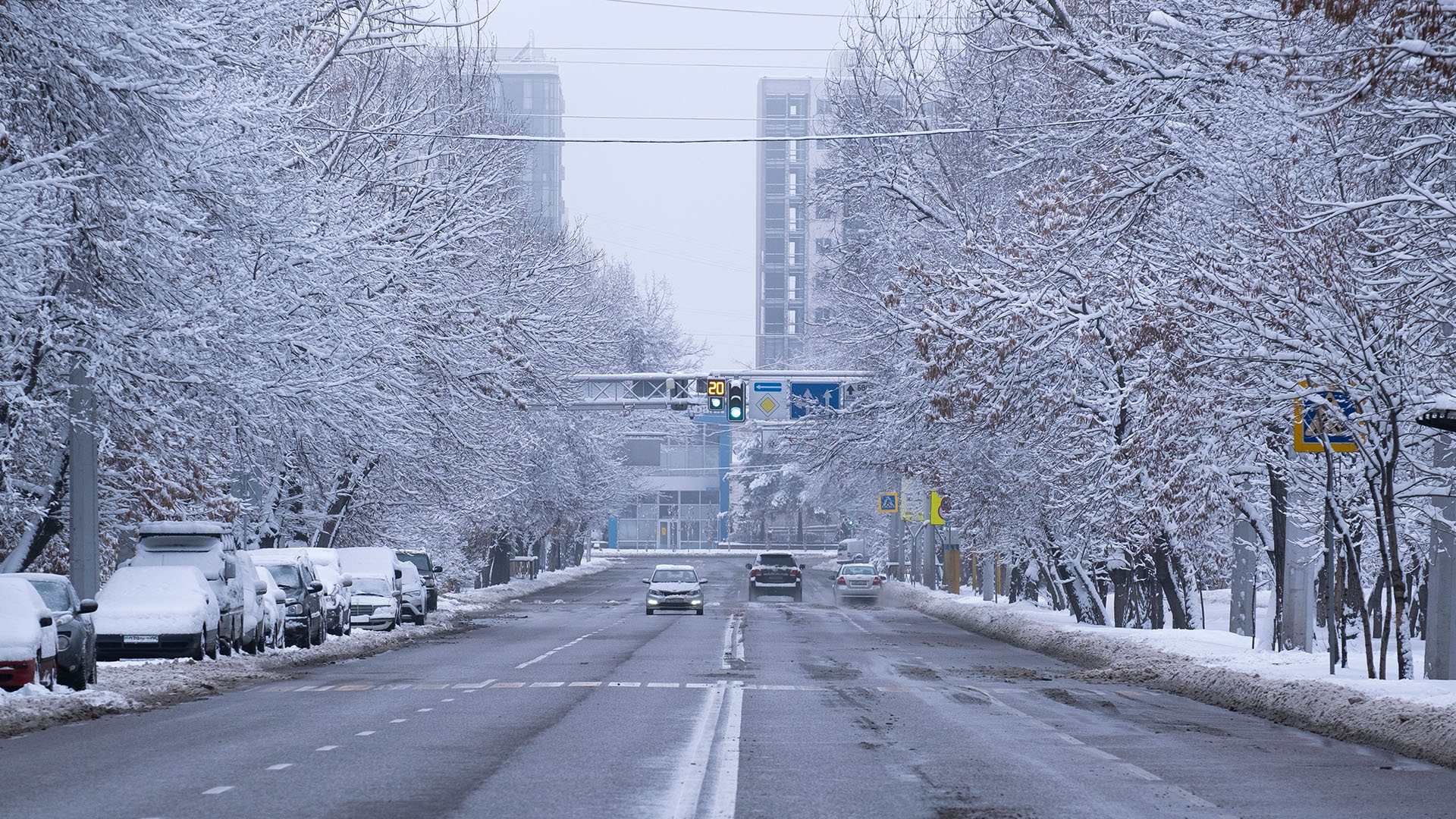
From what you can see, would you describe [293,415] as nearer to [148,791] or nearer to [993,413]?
[993,413]

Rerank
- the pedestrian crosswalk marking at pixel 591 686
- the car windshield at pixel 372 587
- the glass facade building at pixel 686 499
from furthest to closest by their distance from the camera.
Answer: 1. the glass facade building at pixel 686 499
2. the car windshield at pixel 372 587
3. the pedestrian crosswalk marking at pixel 591 686

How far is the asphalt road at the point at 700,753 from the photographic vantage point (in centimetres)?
1098

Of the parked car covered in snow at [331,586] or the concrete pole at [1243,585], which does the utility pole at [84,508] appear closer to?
the parked car covered in snow at [331,586]

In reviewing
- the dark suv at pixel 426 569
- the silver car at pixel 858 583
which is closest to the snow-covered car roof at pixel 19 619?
the dark suv at pixel 426 569

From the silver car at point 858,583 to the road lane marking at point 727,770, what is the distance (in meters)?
48.5

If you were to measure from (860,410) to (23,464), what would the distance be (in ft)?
57.9

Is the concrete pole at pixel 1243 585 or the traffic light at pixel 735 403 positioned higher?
the traffic light at pixel 735 403

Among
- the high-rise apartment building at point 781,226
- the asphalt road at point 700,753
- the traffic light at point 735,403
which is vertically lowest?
the asphalt road at point 700,753

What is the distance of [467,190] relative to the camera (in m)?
37.0

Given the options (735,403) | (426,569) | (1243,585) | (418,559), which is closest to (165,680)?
(1243,585)

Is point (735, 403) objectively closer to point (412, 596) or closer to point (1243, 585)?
point (412, 596)

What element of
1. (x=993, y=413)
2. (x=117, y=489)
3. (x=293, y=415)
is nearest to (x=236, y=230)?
(x=293, y=415)

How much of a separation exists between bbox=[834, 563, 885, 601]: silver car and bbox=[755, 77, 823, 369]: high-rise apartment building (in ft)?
297

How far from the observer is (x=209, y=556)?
2798 cm
